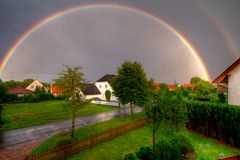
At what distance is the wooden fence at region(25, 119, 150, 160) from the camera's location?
10.6 meters

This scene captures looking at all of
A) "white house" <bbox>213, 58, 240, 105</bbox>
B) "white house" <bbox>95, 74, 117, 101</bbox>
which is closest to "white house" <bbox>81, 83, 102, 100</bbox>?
"white house" <bbox>95, 74, 117, 101</bbox>

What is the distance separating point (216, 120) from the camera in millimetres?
16047

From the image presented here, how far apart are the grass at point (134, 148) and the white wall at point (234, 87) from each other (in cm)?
433

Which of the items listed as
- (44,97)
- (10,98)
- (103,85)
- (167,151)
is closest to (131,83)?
(167,151)

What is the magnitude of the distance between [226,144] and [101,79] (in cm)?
5421

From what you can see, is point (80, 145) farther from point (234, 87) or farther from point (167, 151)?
point (234, 87)

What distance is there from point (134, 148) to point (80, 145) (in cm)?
449

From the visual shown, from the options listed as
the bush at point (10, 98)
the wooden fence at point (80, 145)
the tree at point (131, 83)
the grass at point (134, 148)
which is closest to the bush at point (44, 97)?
the bush at point (10, 98)

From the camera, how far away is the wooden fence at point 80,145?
10.6 metres

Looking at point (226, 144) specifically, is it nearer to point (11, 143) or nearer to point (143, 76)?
point (143, 76)

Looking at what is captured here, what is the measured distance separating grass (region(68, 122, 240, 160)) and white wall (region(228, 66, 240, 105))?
14.2 ft

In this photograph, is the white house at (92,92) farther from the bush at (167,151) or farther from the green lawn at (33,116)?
the bush at (167,151)

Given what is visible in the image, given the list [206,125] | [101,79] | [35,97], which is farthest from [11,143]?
[101,79]

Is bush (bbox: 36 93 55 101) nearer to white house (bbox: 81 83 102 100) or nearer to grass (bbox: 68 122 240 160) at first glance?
white house (bbox: 81 83 102 100)
